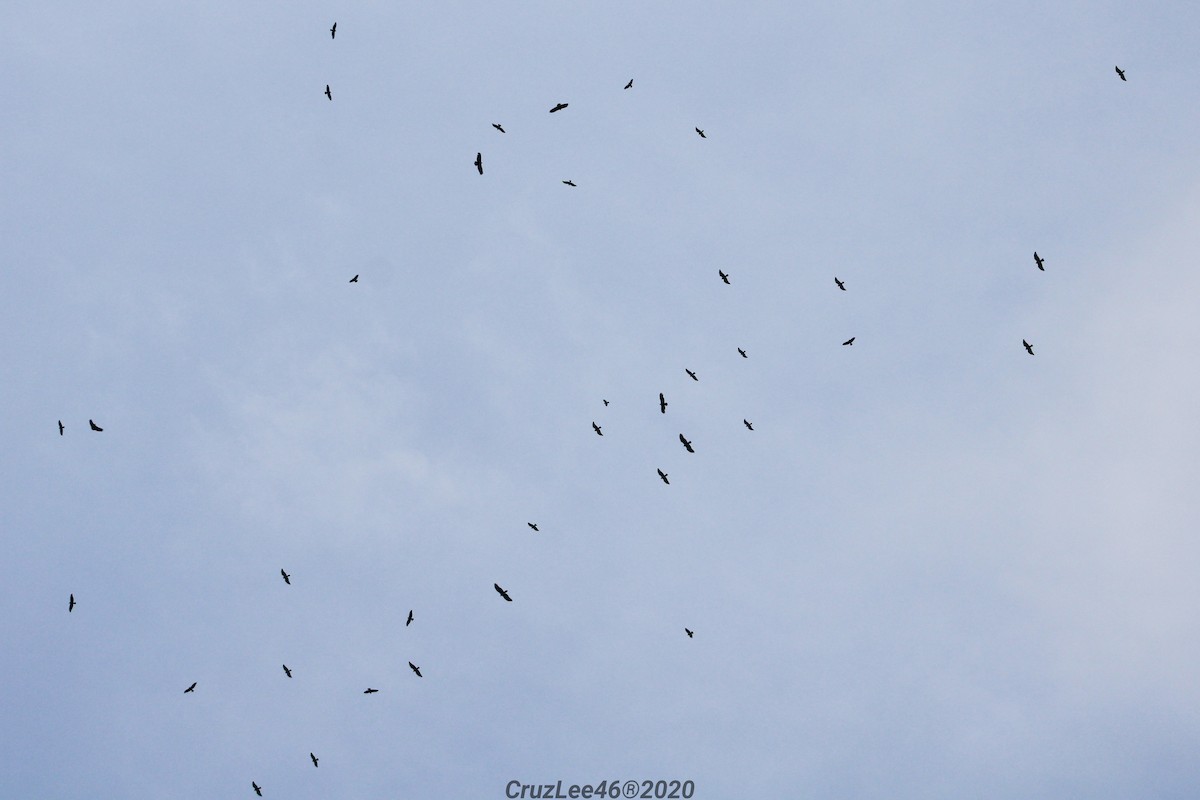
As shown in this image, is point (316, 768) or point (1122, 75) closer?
point (1122, 75)

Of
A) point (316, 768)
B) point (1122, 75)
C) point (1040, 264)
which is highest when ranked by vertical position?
point (1122, 75)

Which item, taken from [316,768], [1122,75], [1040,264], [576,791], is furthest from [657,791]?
[316,768]

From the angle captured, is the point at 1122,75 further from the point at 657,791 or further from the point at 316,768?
the point at 316,768

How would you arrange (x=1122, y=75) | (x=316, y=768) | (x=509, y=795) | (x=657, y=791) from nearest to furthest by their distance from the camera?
(x=1122, y=75) → (x=657, y=791) → (x=509, y=795) → (x=316, y=768)

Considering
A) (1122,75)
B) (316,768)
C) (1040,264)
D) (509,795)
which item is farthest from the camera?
(316,768)

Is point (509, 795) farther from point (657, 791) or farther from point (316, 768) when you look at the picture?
point (316, 768)

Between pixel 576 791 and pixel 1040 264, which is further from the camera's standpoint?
pixel 576 791

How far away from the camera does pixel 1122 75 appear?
69812 mm

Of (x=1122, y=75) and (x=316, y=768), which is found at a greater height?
(x=1122, y=75)

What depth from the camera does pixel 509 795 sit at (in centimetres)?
9962

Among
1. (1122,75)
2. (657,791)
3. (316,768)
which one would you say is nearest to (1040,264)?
(1122,75)

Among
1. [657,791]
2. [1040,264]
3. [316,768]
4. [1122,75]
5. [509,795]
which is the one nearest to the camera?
[1040,264]

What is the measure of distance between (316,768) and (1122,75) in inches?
6477

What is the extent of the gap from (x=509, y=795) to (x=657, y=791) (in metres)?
16.3
